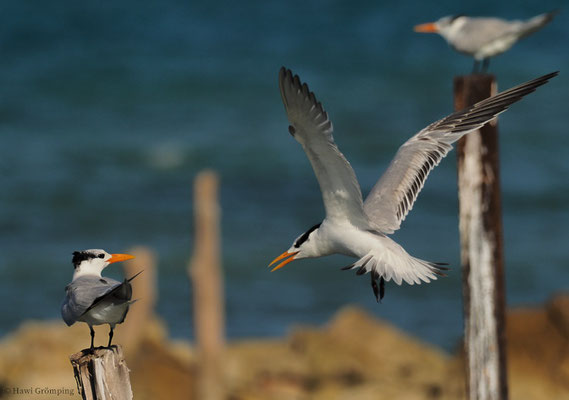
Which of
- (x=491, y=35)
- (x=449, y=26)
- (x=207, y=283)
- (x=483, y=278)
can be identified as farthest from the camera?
(x=207, y=283)

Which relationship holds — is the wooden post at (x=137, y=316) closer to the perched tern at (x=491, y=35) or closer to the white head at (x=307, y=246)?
the perched tern at (x=491, y=35)

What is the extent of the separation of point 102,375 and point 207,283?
500cm

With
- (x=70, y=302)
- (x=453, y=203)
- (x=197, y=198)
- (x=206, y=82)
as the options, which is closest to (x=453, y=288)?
(x=453, y=203)

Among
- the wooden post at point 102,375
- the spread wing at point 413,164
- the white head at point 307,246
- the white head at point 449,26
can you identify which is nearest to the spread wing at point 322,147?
the white head at point 307,246

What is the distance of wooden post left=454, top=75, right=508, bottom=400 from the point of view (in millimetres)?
5000

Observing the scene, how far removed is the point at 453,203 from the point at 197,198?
25.3ft

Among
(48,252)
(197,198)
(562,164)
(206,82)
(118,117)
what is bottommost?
(197,198)

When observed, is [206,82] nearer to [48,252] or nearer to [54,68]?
[54,68]

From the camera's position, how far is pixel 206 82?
74.8ft

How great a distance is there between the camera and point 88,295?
12.1 ft

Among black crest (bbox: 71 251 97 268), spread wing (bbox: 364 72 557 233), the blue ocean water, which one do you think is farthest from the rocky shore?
black crest (bbox: 71 251 97 268)

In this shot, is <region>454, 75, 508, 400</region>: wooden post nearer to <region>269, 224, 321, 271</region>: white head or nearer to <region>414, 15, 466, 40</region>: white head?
<region>269, 224, 321, 271</region>: white head

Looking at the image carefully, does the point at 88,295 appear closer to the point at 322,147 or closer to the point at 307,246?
the point at 322,147

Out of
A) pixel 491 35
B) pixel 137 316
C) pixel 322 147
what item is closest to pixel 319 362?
pixel 137 316
